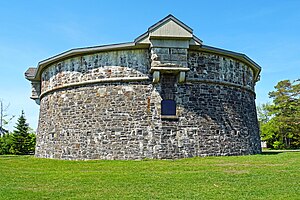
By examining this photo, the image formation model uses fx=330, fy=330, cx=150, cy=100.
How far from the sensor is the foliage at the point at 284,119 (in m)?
40.1

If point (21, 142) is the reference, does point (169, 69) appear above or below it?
above

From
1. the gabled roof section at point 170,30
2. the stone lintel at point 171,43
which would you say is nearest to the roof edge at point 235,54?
the stone lintel at point 171,43

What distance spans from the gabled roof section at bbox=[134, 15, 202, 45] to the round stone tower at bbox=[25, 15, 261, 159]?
5 centimetres

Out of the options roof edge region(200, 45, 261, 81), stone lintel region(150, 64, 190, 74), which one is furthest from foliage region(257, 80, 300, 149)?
stone lintel region(150, 64, 190, 74)

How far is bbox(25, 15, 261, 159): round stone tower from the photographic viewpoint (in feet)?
51.6

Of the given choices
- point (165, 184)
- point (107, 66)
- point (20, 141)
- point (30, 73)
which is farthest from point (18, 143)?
point (165, 184)

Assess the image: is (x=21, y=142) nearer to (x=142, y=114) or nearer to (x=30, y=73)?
(x=30, y=73)

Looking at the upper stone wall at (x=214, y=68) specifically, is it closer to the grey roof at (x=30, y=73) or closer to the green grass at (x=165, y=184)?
the green grass at (x=165, y=184)

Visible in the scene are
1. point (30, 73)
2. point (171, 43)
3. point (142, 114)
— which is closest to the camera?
point (171, 43)

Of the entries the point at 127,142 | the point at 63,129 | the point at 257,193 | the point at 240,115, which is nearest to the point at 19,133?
the point at 63,129

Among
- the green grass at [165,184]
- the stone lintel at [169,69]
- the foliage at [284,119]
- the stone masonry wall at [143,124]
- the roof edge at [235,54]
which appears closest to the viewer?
the green grass at [165,184]

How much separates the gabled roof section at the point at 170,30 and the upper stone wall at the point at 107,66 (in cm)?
126

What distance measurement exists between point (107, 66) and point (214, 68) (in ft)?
18.3

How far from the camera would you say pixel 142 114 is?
16031 millimetres
